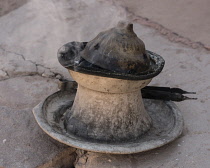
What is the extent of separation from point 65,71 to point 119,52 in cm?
210

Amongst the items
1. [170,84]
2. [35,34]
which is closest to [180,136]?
[170,84]

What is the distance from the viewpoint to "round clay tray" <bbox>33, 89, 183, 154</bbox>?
8.82 ft

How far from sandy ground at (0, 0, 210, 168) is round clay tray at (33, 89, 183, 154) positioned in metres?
0.16

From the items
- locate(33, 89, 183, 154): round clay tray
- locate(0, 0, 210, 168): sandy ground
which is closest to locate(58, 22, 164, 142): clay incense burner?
locate(33, 89, 183, 154): round clay tray

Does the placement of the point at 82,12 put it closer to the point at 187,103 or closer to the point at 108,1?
the point at 108,1

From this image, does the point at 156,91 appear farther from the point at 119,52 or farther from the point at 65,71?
the point at 65,71

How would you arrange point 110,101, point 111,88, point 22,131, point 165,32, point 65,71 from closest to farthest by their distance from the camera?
point 111,88, point 110,101, point 22,131, point 65,71, point 165,32

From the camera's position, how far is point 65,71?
4766mm

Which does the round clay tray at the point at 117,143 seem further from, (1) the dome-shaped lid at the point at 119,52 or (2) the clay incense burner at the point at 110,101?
(1) the dome-shaped lid at the point at 119,52

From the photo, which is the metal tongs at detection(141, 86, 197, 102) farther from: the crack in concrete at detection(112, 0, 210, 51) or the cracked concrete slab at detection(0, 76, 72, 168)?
the crack in concrete at detection(112, 0, 210, 51)

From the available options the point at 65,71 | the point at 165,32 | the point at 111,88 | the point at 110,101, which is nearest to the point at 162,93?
the point at 110,101

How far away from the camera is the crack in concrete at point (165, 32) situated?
509 cm

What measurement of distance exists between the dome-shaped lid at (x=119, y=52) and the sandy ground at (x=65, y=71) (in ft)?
2.69

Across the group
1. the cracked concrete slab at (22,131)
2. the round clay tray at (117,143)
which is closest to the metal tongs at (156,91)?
the round clay tray at (117,143)
